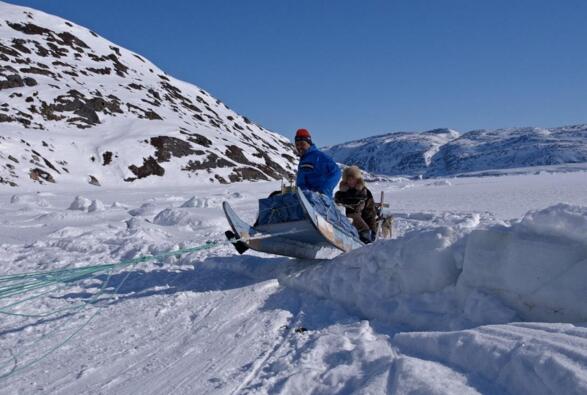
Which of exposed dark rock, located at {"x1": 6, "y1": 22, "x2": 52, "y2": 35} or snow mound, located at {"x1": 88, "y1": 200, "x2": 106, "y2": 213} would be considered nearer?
snow mound, located at {"x1": 88, "y1": 200, "x2": 106, "y2": 213}

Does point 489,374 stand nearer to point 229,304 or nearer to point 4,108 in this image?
point 229,304

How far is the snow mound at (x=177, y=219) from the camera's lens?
931cm

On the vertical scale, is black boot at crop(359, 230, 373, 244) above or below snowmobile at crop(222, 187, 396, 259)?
below

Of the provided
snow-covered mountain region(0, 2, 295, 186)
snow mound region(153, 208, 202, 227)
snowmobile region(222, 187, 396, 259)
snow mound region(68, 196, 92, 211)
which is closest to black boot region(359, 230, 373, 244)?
snowmobile region(222, 187, 396, 259)

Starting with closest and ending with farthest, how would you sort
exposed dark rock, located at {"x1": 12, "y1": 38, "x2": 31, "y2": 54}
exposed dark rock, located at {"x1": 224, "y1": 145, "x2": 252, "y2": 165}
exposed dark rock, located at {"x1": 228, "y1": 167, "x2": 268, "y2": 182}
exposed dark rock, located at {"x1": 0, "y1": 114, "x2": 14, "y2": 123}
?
exposed dark rock, located at {"x1": 0, "y1": 114, "x2": 14, "y2": 123} < exposed dark rock, located at {"x1": 228, "y1": 167, "x2": 268, "y2": 182} < exposed dark rock, located at {"x1": 224, "y1": 145, "x2": 252, "y2": 165} < exposed dark rock, located at {"x1": 12, "y1": 38, "x2": 31, "y2": 54}

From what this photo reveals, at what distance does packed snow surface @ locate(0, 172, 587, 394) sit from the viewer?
7.80 ft

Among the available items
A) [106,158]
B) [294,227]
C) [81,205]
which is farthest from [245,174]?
[294,227]

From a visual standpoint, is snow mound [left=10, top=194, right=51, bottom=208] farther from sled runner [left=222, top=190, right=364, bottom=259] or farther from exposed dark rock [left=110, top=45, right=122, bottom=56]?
exposed dark rock [left=110, top=45, right=122, bottom=56]

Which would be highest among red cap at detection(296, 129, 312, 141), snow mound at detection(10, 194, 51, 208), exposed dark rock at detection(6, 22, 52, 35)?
exposed dark rock at detection(6, 22, 52, 35)

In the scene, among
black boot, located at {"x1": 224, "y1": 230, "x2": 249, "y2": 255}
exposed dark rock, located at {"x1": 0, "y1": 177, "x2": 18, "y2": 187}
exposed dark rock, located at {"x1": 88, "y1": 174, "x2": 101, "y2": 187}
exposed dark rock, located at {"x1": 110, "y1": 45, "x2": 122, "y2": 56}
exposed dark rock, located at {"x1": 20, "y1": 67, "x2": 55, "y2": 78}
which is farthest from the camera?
exposed dark rock, located at {"x1": 110, "y1": 45, "x2": 122, "y2": 56}

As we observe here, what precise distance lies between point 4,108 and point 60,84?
32.2ft

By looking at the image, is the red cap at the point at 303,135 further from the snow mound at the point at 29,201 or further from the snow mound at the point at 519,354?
the snow mound at the point at 29,201

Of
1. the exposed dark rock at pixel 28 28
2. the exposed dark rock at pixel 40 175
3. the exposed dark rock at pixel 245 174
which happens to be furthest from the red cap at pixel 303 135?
the exposed dark rock at pixel 28 28

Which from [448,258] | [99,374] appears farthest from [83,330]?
[448,258]
